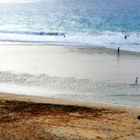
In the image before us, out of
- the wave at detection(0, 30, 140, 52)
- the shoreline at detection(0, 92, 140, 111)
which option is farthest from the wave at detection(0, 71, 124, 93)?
the wave at detection(0, 30, 140, 52)

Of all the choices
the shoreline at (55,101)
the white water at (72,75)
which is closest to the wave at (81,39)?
the white water at (72,75)

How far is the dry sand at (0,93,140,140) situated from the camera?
1452 centimetres

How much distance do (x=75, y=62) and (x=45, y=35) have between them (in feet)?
95.8

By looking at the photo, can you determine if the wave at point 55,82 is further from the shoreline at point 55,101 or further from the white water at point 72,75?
the shoreline at point 55,101

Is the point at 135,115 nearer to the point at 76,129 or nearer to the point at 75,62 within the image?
the point at 76,129

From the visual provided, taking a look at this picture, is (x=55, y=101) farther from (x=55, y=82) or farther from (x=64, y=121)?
(x=55, y=82)

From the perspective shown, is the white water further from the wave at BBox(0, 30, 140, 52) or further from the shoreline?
the wave at BBox(0, 30, 140, 52)

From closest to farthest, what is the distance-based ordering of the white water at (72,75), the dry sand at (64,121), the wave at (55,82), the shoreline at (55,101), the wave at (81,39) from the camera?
1. the dry sand at (64,121)
2. the shoreline at (55,101)
3. the white water at (72,75)
4. the wave at (55,82)
5. the wave at (81,39)

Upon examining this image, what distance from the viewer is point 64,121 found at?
1611cm

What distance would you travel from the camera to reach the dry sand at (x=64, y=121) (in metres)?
14.5

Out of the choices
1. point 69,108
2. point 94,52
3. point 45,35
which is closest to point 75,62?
point 94,52

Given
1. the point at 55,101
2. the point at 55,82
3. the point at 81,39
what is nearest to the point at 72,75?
the point at 55,82

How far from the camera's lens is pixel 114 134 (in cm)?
1473

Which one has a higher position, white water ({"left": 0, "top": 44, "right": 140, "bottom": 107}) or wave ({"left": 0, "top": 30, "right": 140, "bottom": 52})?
wave ({"left": 0, "top": 30, "right": 140, "bottom": 52})
